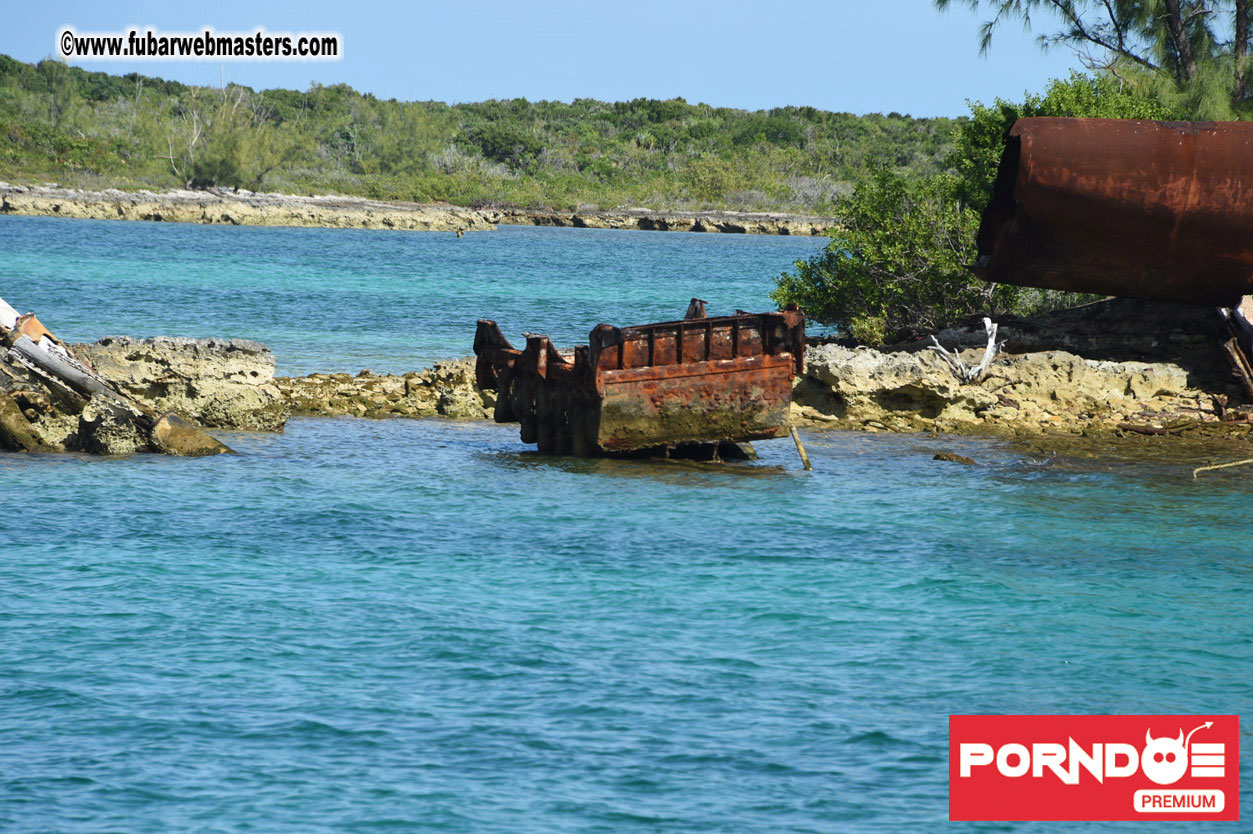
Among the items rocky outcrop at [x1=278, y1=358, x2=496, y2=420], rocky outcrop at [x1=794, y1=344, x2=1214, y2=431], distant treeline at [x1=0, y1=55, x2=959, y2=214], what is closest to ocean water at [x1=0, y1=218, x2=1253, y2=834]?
rocky outcrop at [x1=278, y1=358, x2=496, y2=420]

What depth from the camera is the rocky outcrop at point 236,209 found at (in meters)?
93.6

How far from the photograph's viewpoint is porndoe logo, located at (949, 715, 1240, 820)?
22.4 ft

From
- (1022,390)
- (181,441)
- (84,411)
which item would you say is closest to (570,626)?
(181,441)

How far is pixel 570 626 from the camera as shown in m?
9.51

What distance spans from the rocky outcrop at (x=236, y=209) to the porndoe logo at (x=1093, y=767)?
96020 mm

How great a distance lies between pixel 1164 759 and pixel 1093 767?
47cm

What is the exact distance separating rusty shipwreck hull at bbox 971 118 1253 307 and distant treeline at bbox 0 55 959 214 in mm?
89902

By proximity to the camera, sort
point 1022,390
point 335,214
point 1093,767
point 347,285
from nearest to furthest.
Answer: point 1093,767 → point 1022,390 → point 347,285 → point 335,214

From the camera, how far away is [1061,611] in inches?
399

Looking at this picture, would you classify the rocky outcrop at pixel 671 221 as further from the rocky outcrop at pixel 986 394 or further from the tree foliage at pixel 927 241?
the rocky outcrop at pixel 986 394

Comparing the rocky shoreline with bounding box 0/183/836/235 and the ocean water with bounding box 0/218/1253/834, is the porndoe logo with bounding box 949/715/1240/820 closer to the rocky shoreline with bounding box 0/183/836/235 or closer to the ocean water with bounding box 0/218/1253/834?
the ocean water with bounding box 0/218/1253/834

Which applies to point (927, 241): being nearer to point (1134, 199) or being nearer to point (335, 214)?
point (1134, 199)

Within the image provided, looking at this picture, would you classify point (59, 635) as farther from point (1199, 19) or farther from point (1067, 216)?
point (1199, 19)

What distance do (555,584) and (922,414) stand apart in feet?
34.3
